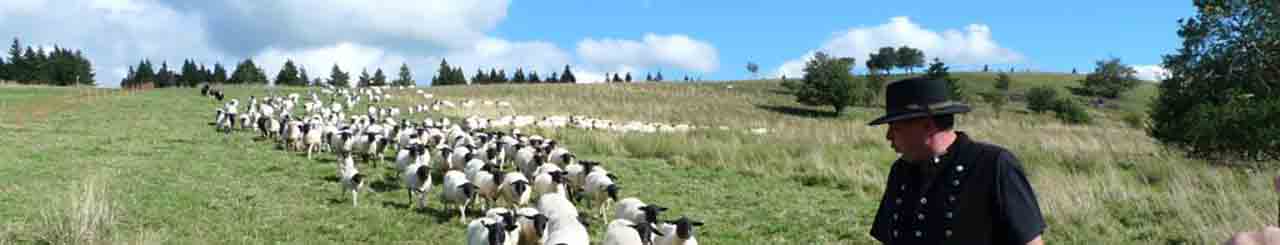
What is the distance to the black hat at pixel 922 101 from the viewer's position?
337cm

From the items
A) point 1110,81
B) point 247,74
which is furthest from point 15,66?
point 1110,81

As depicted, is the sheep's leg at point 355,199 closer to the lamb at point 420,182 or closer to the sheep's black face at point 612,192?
the lamb at point 420,182

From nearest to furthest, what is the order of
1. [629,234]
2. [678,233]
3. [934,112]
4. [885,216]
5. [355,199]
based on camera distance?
1. [934,112]
2. [885,216]
3. [629,234]
4. [678,233]
5. [355,199]

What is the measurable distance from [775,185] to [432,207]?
26.0 ft

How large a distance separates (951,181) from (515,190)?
9579 millimetres

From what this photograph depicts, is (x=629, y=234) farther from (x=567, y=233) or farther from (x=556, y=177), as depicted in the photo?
(x=556, y=177)

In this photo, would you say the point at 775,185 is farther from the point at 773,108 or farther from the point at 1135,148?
the point at 773,108

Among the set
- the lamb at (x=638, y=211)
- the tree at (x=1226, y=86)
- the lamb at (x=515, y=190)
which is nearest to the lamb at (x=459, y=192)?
the lamb at (x=515, y=190)

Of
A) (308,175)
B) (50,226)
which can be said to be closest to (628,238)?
(50,226)

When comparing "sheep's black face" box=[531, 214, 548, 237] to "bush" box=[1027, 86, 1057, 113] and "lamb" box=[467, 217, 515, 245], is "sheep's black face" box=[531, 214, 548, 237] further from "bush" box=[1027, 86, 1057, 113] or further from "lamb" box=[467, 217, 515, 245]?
"bush" box=[1027, 86, 1057, 113]

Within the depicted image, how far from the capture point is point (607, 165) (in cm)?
2027

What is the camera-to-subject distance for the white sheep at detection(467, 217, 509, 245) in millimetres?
8148

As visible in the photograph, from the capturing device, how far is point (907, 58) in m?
125

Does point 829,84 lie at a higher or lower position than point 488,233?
higher
